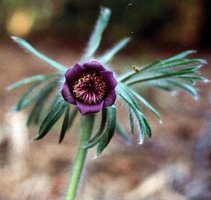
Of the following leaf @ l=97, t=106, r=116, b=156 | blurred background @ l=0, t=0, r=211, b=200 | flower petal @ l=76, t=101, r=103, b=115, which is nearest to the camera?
flower petal @ l=76, t=101, r=103, b=115

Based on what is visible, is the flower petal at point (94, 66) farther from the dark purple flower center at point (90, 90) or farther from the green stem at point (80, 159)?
the green stem at point (80, 159)

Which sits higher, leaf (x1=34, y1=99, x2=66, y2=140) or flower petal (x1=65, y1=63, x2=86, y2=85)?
flower petal (x1=65, y1=63, x2=86, y2=85)

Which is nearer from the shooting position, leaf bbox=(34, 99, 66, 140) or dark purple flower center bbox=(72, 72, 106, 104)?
dark purple flower center bbox=(72, 72, 106, 104)

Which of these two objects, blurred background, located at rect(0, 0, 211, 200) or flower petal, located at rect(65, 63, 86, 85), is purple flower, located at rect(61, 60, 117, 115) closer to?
Answer: flower petal, located at rect(65, 63, 86, 85)

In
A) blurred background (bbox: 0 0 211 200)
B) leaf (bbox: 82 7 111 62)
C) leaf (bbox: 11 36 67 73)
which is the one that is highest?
leaf (bbox: 11 36 67 73)

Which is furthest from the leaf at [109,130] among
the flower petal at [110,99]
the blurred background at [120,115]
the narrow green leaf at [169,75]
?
the blurred background at [120,115]

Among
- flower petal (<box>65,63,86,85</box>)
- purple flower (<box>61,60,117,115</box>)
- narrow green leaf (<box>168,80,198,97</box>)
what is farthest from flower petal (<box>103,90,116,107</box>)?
narrow green leaf (<box>168,80,198,97</box>)

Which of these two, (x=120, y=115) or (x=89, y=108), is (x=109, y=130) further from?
(x=120, y=115)

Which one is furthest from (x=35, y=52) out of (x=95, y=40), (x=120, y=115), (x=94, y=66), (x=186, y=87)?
(x=120, y=115)

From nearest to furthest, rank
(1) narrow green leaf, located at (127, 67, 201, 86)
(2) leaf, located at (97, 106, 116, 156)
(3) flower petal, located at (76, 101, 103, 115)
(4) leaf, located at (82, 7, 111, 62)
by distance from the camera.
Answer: (3) flower petal, located at (76, 101, 103, 115) < (2) leaf, located at (97, 106, 116, 156) < (1) narrow green leaf, located at (127, 67, 201, 86) < (4) leaf, located at (82, 7, 111, 62)
